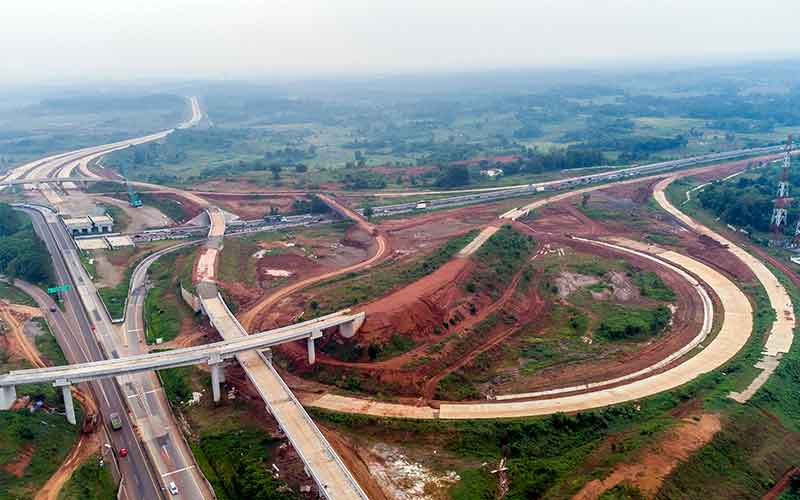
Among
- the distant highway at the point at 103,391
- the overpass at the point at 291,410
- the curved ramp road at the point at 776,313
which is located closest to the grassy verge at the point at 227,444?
the overpass at the point at 291,410

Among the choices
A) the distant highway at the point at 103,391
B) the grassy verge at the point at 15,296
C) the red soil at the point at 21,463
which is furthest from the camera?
the grassy verge at the point at 15,296

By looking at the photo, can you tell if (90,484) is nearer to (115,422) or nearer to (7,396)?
(115,422)

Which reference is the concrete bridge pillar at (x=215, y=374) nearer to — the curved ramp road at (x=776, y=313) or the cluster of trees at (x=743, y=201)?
the curved ramp road at (x=776, y=313)

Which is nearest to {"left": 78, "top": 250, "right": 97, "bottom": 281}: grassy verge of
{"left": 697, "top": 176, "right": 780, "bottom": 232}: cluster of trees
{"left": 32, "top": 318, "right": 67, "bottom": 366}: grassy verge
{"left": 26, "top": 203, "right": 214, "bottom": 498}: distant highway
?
{"left": 26, "top": 203, "right": 214, "bottom": 498}: distant highway

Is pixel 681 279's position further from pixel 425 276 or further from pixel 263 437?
pixel 263 437

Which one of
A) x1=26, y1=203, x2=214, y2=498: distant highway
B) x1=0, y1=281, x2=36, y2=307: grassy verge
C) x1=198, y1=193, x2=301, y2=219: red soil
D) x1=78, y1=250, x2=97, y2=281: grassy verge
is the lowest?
x1=26, y1=203, x2=214, y2=498: distant highway

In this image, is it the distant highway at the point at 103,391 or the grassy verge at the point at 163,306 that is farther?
the grassy verge at the point at 163,306

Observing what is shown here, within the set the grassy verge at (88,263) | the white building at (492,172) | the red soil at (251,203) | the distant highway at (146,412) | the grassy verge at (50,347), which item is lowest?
the distant highway at (146,412)

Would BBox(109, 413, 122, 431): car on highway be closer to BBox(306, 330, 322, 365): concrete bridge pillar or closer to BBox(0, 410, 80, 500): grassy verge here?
BBox(0, 410, 80, 500): grassy verge
